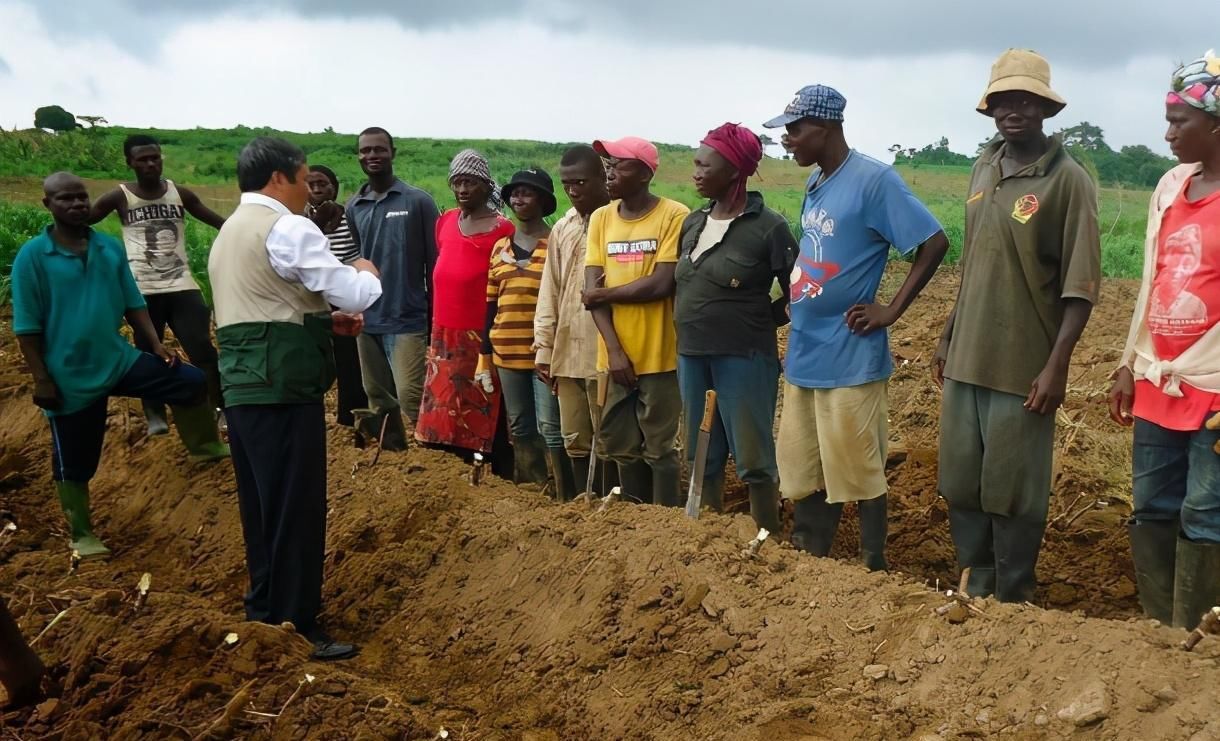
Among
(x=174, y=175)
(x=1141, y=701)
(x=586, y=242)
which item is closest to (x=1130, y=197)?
(x=174, y=175)

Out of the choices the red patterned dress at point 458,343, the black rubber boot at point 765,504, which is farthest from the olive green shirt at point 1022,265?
the red patterned dress at point 458,343

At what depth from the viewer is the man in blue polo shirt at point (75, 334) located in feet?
17.5

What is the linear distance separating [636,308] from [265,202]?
1.75 meters

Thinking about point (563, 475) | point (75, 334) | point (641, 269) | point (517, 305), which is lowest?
point (563, 475)

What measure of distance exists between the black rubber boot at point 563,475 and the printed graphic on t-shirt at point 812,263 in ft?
5.95

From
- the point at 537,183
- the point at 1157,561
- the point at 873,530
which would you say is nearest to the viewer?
the point at 1157,561

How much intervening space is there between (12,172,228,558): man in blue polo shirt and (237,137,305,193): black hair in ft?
6.11

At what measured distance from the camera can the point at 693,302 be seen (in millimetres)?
4641

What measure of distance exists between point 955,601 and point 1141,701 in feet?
2.12

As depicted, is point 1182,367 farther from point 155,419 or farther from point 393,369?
point 155,419

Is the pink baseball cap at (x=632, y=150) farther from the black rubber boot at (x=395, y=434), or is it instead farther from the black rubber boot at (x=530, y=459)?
the black rubber boot at (x=395, y=434)

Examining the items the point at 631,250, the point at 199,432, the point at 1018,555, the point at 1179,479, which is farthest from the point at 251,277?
the point at 1179,479

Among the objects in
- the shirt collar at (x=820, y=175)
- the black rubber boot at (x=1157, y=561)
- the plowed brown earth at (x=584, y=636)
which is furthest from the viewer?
the shirt collar at (x=820, y=175)

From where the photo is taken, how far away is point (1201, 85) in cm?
339
